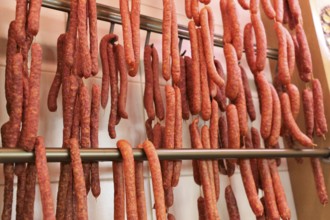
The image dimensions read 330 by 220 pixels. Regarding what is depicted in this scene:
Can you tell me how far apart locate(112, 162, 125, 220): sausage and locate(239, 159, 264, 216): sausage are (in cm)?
27

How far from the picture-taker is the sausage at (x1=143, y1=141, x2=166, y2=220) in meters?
0.59

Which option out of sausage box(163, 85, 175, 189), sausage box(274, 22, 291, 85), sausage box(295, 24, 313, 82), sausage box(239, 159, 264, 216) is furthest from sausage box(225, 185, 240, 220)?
sausage box(295, 24, 313, 82)

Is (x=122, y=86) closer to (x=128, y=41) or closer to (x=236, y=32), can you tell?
(x=128, y=41)

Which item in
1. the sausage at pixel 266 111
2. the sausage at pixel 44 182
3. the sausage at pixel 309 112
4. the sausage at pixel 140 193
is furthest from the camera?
the sausage at pixel 309 112

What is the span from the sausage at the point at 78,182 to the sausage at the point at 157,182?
0.11 metres

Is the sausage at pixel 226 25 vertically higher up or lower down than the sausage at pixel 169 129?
higher up

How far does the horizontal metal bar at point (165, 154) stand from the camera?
21.7 inches

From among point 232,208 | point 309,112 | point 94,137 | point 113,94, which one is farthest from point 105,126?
point 309,112

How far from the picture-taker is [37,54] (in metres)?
0.58

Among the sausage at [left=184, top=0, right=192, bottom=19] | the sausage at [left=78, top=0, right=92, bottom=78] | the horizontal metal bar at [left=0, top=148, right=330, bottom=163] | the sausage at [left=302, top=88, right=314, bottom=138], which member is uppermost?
the sausage at [left=184, top=0, right=192, bottom=19]

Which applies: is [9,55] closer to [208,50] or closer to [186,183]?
[208,50]

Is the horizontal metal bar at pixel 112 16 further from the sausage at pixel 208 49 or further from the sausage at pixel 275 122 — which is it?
the sausage at pixel 275 122

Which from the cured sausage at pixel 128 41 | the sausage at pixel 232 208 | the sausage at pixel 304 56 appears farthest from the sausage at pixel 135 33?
the sausage at pixel 304 56

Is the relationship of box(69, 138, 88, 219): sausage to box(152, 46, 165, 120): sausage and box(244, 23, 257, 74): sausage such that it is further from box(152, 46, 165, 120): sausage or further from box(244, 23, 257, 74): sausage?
box(244, 23, 257, 74): sausage
